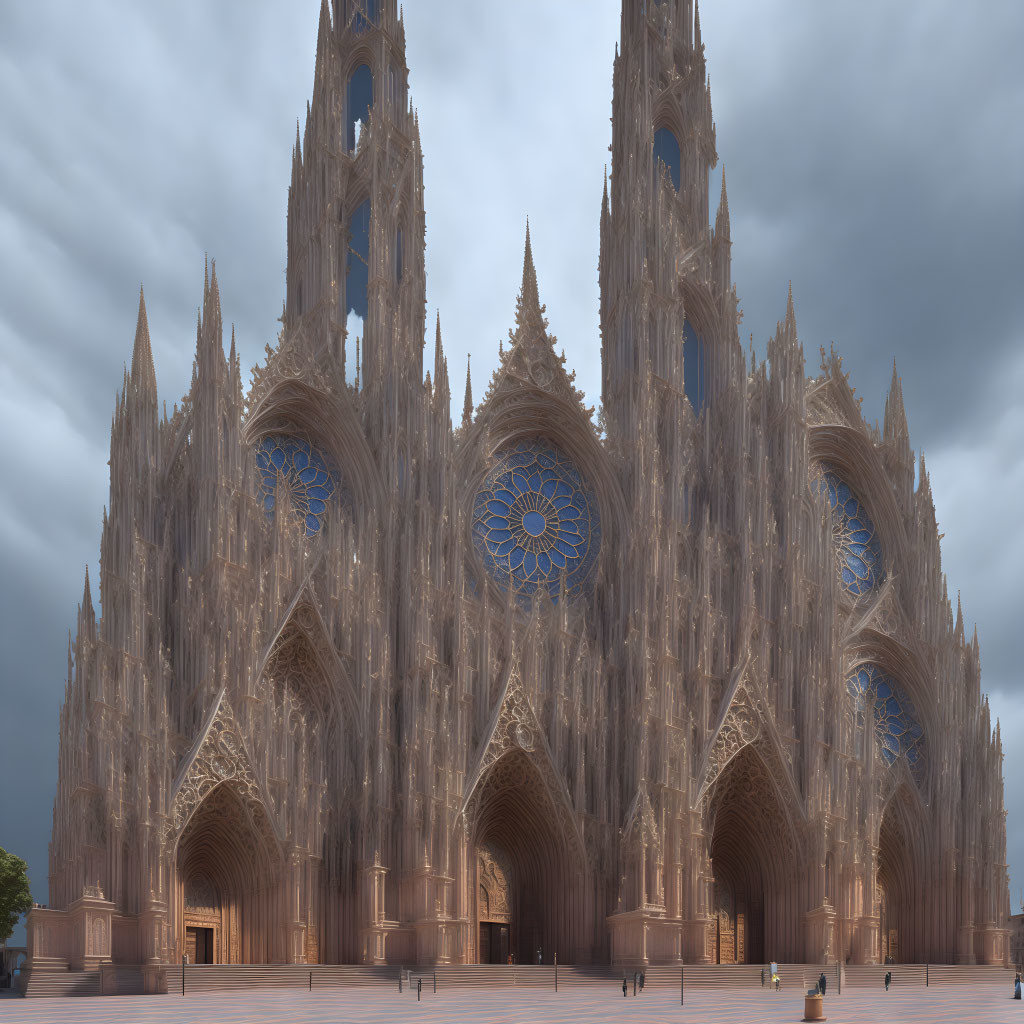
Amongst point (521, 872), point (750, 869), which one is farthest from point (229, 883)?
point (750, 869)

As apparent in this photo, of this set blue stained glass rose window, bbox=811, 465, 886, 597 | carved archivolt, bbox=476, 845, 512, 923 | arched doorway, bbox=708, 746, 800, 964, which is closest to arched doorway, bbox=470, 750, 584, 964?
carved archivolt, bbox=476, 845, 512, 923

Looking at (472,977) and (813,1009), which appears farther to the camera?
(472,977)

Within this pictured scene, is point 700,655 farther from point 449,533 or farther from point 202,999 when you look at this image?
point 202,999

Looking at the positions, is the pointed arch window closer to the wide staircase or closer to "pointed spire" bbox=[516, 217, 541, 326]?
"pointed spire" bbox=[516, 217, 541, 326]

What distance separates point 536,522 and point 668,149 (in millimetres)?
18218

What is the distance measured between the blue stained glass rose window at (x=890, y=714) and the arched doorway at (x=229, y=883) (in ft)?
78.3

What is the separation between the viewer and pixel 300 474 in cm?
4112

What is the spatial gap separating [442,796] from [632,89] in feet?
98.3

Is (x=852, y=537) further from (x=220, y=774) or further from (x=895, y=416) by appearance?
(x=220, y=774)

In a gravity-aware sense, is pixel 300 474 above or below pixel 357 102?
below

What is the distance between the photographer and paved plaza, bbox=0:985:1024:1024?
2189 cm

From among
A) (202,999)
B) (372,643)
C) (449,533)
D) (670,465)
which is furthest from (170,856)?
(670,465)

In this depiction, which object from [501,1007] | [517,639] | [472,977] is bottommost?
[472,977]

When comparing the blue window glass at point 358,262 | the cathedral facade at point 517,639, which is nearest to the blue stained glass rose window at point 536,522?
the cathedral facade at point 517,639
